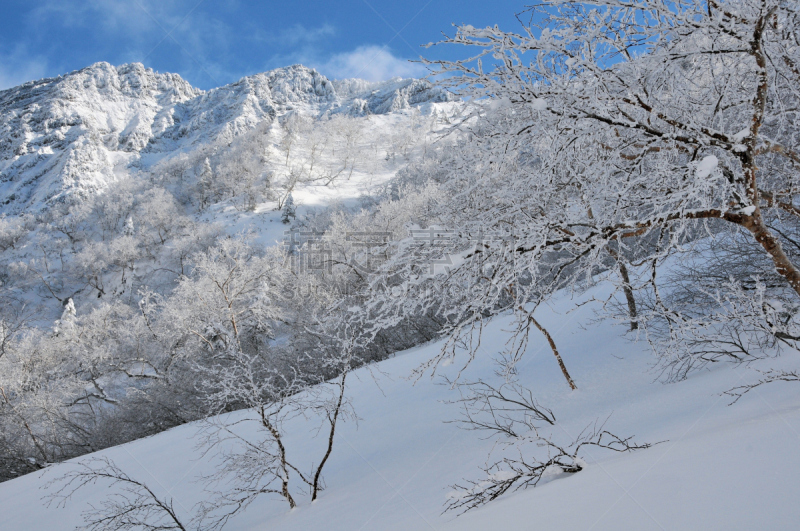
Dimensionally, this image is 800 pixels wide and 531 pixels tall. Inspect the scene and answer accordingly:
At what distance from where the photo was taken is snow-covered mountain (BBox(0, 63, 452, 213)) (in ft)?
205

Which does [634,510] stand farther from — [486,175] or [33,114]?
[33,114]

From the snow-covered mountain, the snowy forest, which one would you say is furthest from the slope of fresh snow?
the snow-covered mountain

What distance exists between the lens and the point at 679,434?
2627 mm

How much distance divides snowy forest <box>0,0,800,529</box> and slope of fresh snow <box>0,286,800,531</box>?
23 cm

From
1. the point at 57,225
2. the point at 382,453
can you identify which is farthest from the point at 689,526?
the point at 57,225

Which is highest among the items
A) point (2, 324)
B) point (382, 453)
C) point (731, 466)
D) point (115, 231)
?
point (115, 231)

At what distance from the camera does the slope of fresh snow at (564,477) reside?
1.31 m

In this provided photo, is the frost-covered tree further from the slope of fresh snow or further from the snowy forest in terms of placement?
the slope of fresh snow

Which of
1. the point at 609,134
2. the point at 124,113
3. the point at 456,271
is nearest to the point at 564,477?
the point at 456,271

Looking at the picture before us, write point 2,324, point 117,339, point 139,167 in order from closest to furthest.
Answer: point 2,324
point 117,339
point 139,167

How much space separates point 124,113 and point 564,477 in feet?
396

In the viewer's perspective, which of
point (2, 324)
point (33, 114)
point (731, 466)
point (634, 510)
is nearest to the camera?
point (634, 510)

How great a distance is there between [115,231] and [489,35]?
58678 mm

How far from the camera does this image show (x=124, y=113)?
3546 inches
